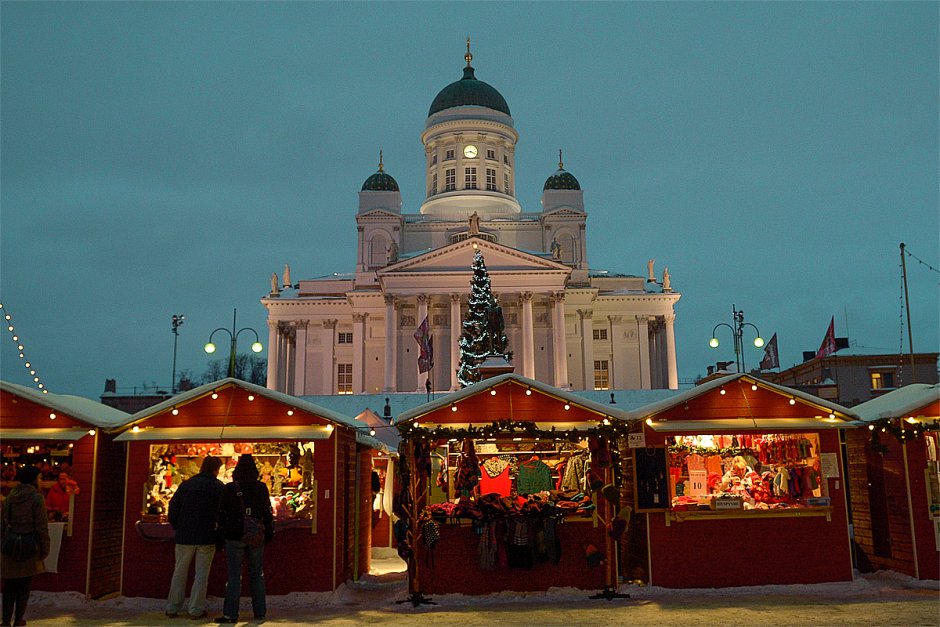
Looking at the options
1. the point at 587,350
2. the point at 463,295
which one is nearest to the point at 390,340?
the point at 463,295

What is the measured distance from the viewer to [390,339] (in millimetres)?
50812

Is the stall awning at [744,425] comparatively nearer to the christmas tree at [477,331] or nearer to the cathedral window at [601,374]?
the christmas tree at [477,331]

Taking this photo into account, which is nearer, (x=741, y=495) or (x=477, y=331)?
(x=741, y=495)

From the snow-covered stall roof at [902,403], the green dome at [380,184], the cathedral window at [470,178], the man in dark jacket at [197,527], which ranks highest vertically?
the cathedral window at [470,178]

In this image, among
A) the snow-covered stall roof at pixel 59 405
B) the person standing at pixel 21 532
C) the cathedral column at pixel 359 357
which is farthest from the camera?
the cathedral column at pixel 359 357

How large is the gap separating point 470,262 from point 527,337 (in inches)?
223

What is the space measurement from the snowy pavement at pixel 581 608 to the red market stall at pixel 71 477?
0.44m

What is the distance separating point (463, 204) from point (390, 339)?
15.3m

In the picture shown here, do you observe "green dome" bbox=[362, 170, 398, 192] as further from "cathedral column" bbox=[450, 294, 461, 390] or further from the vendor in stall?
the vendor in stall

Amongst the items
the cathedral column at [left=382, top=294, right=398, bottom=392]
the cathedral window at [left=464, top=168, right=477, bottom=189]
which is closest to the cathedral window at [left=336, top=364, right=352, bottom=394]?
the cathedral column at [left=382, top=294, right=398, bottom=392]

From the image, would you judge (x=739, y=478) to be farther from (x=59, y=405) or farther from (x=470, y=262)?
(x=470, y=262)

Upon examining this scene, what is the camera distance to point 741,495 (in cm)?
1402

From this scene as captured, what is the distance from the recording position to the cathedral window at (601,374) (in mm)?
56656

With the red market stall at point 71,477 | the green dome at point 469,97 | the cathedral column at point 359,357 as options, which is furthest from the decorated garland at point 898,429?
the green dome at point 469,97
